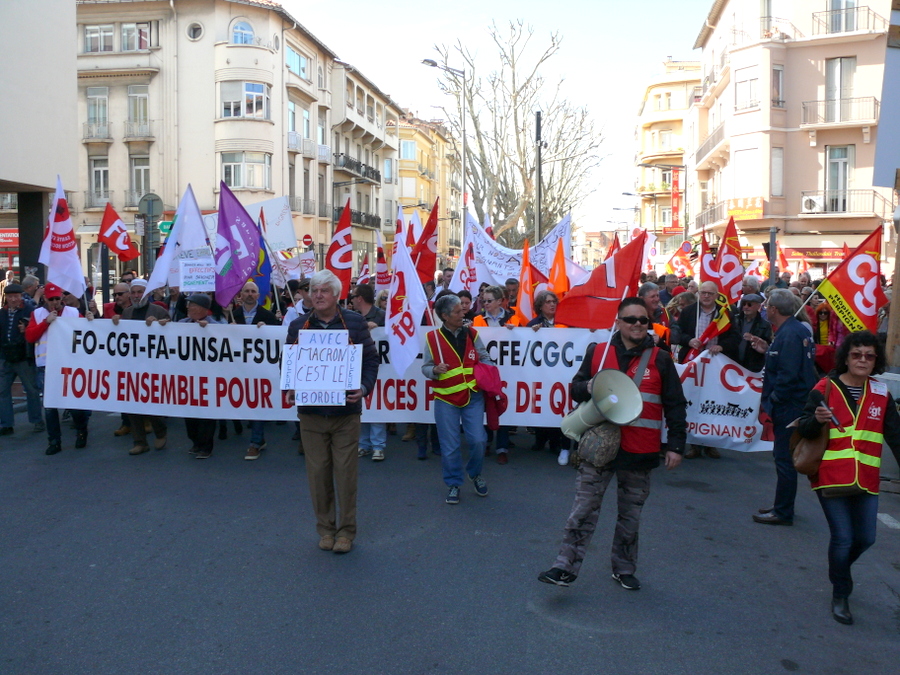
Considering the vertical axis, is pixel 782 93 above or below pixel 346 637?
above

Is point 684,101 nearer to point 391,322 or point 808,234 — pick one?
point 808,234

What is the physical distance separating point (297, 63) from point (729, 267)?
39682 millimetres

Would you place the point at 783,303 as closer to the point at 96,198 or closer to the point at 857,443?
the point at 857,443

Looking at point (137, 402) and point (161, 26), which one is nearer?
point (137, 402)

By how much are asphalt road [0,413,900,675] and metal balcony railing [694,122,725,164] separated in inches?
1420

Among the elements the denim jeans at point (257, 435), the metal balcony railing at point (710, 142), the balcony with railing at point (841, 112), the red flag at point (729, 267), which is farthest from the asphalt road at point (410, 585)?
the metal balcony railing at point (710, 142)

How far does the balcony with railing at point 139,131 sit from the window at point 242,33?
5830 millimetres

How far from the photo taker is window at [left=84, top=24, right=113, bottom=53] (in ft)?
136

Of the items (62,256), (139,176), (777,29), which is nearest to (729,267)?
(62,256)

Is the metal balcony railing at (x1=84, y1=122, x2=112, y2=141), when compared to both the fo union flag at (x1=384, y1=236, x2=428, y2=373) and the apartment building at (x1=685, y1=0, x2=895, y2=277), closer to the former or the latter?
the apartment building at (x1=685, y1=0, x2=895, y2=277)

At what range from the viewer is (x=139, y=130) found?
41.2 metres

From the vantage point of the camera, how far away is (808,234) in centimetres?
3659

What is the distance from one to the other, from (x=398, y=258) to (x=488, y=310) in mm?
1814

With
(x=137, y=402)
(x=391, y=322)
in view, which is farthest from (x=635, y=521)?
(x=137, y=402)
